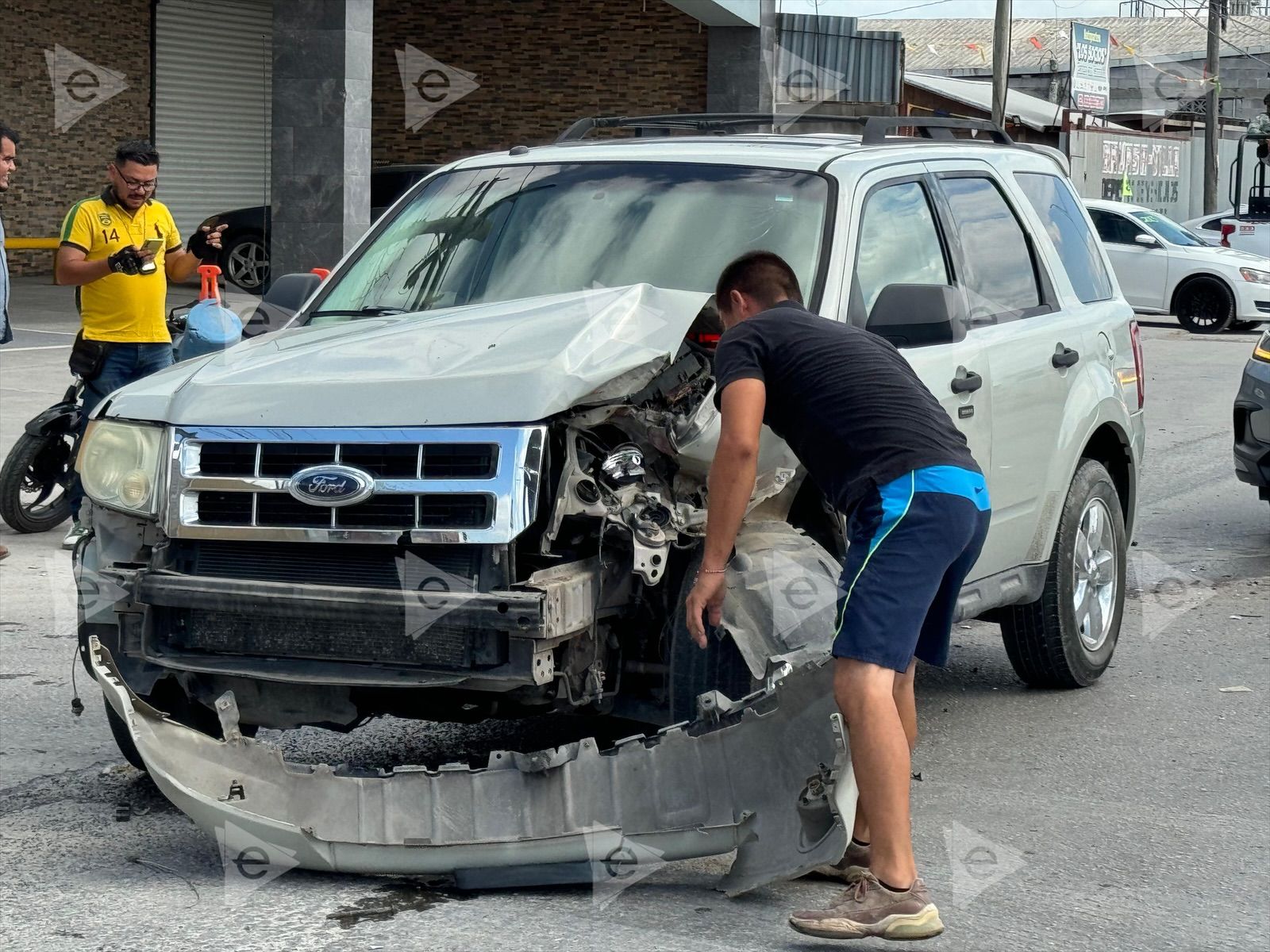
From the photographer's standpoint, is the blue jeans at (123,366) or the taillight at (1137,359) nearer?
the taillight at (1137,359)

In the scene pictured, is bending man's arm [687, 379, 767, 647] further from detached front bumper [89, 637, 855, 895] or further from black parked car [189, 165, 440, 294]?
black parked car [189, 165, 440, 294]

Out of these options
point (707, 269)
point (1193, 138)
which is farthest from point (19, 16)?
point (1193, 138)

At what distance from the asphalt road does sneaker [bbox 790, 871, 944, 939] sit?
10cm

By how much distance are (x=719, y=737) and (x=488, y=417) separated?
3.20 feet

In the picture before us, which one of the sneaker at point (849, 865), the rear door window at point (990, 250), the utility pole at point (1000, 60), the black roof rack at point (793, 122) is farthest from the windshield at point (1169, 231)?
the sneaker at point (849, 865)

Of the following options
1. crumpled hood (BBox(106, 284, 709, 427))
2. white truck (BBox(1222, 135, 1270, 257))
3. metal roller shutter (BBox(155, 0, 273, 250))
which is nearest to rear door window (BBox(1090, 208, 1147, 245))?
white truck (BBox(1222, 135, 1270, 257))

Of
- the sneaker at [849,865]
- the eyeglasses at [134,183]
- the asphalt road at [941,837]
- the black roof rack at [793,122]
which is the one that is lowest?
the asphalt road at [941,837]

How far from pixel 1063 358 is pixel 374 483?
Result: 2.99 metres

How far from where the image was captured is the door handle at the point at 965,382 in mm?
5602

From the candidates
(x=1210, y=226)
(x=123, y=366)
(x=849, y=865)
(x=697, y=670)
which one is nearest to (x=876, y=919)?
(x=849, y=865)

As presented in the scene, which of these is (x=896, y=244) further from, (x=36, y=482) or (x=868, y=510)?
(x=36, y=482)

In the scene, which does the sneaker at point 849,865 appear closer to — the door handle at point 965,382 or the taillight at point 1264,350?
the door handle at point 965,382

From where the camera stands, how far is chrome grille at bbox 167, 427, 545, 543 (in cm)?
434

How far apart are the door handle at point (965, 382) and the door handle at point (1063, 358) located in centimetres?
69
